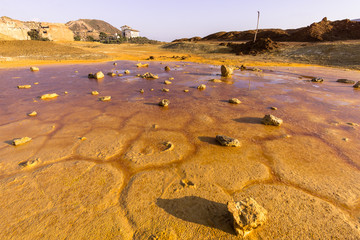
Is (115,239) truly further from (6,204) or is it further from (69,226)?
(6,204)

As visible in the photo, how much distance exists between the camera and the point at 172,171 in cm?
220

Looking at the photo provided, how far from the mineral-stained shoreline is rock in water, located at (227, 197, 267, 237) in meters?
0.07

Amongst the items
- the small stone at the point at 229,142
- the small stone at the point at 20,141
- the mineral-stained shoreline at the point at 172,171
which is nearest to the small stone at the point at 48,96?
the mineral-stained shoreline at the point at 172,171

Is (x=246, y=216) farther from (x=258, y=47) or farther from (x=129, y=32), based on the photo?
(x=129, y=32)

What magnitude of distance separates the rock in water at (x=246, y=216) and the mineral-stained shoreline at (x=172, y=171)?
2.8 inches

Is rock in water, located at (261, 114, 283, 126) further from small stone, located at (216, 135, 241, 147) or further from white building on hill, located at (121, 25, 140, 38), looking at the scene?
white building on hill, located at (121, 25, 140, 38)

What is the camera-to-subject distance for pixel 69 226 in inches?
60.1

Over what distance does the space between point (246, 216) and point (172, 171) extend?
102 centimetres

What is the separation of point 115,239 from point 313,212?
1908mm

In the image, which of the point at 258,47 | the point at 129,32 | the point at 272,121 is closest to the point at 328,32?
the point at 258,47

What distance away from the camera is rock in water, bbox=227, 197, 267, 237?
144cm

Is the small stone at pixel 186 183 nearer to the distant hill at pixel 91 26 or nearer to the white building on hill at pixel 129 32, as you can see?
the white building on hill at pixel 129 32

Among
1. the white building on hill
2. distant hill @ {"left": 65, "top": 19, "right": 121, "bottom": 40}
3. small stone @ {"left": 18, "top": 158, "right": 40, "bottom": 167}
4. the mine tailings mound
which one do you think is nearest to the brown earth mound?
the mine tailings mound

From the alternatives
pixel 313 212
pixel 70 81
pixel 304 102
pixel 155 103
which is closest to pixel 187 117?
pixel 155 103
